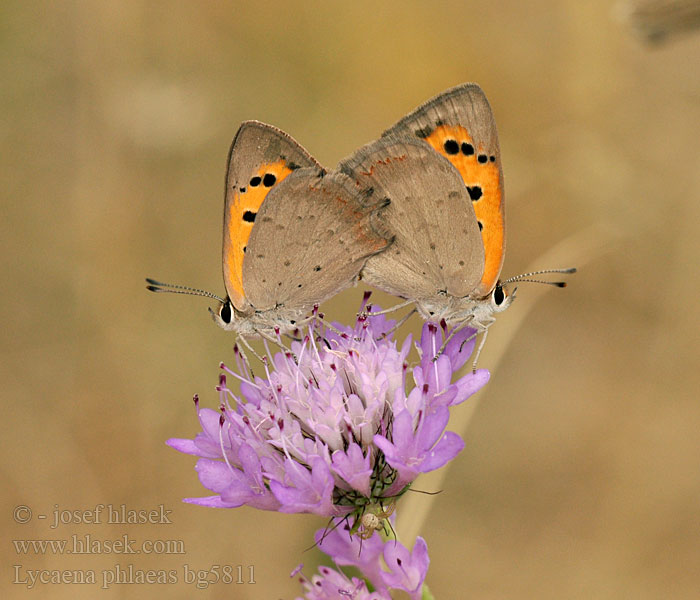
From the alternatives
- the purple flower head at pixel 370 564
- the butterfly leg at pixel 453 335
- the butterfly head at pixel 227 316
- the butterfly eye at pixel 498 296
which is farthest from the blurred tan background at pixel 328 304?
the purple flower head at pixel 370 564

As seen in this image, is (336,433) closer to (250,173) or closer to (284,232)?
(284,232)

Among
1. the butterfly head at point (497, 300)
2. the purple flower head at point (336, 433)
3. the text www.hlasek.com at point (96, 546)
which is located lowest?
the text www.hlasek.com at point (96, 546)

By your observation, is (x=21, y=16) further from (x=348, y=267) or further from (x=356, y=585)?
(x=356, y=585)

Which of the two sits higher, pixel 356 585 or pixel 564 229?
pixel 564 229

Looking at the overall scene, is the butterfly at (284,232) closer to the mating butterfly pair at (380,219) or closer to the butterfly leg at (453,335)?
the mating butterfly pair at (380,219)

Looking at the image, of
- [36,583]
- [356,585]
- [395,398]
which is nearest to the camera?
[356,585]

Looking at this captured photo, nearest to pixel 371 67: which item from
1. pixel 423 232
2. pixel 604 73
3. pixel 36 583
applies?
pixel 604 73

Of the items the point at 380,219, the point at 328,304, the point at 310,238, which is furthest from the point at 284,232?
the point at 328,304
